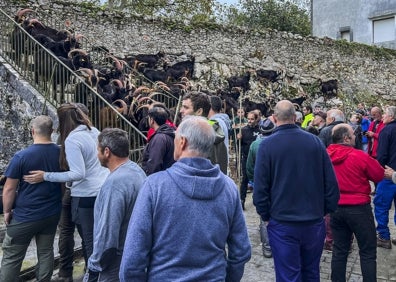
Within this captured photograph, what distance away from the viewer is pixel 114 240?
111 inches

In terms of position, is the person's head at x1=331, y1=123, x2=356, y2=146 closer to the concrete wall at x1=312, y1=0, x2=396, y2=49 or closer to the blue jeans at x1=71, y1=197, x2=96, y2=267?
the blue jeans at x1=71, y1=197, x2=96, y2=267

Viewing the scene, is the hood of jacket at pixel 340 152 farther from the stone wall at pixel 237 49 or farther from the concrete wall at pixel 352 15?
the concrete wall at pixel 352 15

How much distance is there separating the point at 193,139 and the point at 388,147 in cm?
415

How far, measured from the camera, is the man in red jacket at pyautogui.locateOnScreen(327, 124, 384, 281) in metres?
3.96

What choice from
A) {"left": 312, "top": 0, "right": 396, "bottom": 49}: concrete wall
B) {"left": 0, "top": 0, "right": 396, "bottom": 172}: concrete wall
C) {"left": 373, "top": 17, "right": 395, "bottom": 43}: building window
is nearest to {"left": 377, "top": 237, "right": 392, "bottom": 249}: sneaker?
{"left": 0, "top": 0, "right": 396, "bottom": 172}: concrete wall

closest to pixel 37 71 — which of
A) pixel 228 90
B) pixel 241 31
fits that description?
pixel 228 90

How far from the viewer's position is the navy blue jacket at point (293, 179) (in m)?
3.43

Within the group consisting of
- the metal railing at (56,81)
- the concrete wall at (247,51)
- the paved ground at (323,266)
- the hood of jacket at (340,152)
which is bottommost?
the paved ground at (323,266)

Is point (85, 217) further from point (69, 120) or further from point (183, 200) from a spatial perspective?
point (183, 200)

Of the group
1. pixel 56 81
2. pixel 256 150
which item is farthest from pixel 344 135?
pixel 56 81

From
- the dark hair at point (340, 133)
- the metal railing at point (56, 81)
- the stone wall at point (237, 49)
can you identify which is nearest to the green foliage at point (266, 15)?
the stone wall at point (237, 49)

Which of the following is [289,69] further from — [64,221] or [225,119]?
[64,221]

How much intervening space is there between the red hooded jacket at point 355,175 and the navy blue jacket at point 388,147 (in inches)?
60.6

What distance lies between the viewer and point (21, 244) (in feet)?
13.2
